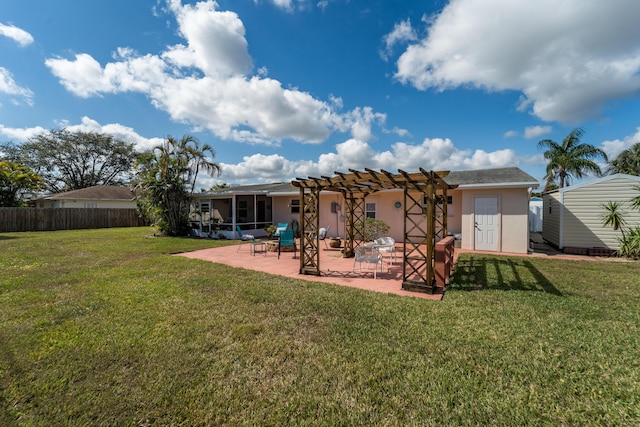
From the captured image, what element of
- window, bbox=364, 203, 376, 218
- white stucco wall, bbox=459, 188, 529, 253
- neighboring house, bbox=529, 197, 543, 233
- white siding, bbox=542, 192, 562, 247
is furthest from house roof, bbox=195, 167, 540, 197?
neighboring house, bbox=529, 197, 543, 233

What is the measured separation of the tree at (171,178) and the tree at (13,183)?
44.7ft

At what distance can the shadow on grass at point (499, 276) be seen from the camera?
5.86m

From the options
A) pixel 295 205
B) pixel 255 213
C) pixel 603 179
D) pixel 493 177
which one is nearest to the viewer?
pixel 603 179

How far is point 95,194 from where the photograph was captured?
26062 mm

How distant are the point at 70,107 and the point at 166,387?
26224mm

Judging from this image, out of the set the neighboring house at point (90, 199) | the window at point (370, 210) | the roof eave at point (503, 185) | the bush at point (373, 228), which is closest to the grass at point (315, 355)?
the roof eave at point (503, 185)

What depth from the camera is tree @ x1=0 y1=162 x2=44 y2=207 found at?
20.8 m

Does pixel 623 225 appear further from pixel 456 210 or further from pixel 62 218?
pixel 62 218

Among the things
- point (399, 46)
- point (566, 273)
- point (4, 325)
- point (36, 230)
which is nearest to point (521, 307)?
point (566, 273)

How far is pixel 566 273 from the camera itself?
7.00m

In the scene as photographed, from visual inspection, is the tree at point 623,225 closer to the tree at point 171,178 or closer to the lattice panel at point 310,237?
the lattice panel at point 310,237

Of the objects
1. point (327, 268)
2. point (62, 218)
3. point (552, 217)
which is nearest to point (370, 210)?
point (327, 268)

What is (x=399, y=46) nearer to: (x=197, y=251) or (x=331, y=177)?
(x=331, y=177)

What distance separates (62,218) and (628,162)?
4612 centimetres
